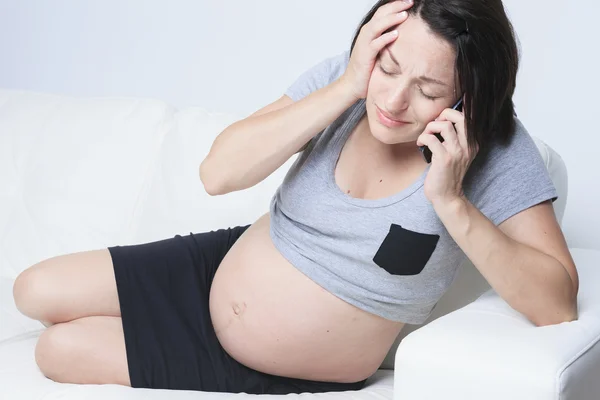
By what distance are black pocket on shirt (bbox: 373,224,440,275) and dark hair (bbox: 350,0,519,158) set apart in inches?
8.3

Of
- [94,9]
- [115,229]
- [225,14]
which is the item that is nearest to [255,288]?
[115,229]

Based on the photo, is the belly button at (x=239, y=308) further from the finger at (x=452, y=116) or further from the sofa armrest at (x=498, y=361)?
the finger at (x=452, y=116)

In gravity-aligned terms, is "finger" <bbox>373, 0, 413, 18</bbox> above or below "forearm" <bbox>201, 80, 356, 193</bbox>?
above

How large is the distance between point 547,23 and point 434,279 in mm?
1363

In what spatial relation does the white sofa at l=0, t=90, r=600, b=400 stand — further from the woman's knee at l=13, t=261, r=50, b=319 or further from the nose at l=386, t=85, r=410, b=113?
the nose at l=386, t=85, r=410, b=113

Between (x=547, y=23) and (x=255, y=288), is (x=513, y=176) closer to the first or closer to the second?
(x=255, y=288)

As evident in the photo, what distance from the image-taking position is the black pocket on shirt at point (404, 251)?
68.9 inches

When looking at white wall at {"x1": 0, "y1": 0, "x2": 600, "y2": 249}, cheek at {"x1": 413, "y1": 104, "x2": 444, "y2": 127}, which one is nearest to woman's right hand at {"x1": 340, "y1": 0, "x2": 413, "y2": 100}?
cheek at {"x1": 413, "y1": 104, "x2": 444, "y2": 127}

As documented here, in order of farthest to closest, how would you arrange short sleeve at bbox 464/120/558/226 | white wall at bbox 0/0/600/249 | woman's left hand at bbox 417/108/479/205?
white wall at bbox 0/0/600/249
short sleeve at bbox 464/120/558/226
woman's left hand at bbox 417/108/479/205

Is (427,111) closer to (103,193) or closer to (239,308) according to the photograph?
(239,308)

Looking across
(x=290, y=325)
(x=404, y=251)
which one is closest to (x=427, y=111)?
(x=404, y=251)

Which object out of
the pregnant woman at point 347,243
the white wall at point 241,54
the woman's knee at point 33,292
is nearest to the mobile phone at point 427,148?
the pregnant woman at point 347,243

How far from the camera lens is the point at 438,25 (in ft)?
5.26

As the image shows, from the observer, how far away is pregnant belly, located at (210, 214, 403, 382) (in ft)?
6.02
